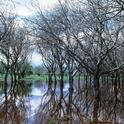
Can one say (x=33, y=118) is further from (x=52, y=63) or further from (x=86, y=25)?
(x=52, y=63)

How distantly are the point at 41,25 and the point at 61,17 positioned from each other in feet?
5.02

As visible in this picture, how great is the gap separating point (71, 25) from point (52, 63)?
1325 inches

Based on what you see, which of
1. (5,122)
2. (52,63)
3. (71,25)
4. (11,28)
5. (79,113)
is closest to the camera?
(5,122)

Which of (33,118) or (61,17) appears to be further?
(61,17)

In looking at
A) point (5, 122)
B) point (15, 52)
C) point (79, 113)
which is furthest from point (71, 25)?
point (15, 52)

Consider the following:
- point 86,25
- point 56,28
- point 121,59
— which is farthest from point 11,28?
point 86,25

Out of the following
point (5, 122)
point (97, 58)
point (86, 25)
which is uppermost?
point (86, 25)

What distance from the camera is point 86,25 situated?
20359mm

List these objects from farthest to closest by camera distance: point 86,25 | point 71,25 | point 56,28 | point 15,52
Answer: point 15,52 → point 56,28 → point 71,25 → point 86,25

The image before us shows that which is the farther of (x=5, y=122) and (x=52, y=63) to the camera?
(x=52, y=63)

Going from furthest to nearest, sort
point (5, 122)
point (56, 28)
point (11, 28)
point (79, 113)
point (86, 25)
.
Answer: point (11, 28), point (56, 28), point (86, 25), point (79, 113), point (5, 122)

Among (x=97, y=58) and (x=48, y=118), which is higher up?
(x=97, y=58)

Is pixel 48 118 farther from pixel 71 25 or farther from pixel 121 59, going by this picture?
pixel 121 59

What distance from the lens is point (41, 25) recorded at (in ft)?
74.8
